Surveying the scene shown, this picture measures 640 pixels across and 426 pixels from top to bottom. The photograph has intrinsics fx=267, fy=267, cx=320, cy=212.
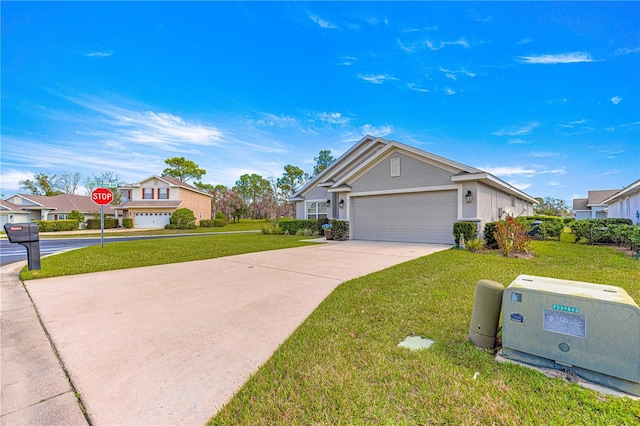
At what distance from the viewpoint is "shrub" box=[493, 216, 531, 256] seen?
8883 millimetres

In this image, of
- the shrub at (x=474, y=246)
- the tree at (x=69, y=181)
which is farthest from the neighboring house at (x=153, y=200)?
the shrub at (x=474, y=246)

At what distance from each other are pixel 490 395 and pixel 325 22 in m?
14.5

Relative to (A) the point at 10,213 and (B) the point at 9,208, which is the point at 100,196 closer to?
(A) the point at 10,213

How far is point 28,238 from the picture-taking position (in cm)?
653

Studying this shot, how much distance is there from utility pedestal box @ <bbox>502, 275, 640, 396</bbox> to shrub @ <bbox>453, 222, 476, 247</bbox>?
27.4 ft

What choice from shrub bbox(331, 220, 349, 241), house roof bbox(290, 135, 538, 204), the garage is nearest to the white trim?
house roof bbox(290, 135, 538, 204)

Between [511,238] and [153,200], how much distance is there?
120ft

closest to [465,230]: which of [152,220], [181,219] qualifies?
[181,219]

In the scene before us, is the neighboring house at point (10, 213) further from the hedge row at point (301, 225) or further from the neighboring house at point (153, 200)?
the hedge row at point (301, 225)

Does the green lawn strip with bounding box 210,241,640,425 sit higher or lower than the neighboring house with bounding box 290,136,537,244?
lower

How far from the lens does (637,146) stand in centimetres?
1720

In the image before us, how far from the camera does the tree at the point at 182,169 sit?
44406mm

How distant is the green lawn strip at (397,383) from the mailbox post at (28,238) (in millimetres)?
7551

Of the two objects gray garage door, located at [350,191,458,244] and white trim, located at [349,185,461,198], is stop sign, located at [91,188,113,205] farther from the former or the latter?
gray garage door, located at [350,191,458,244]
